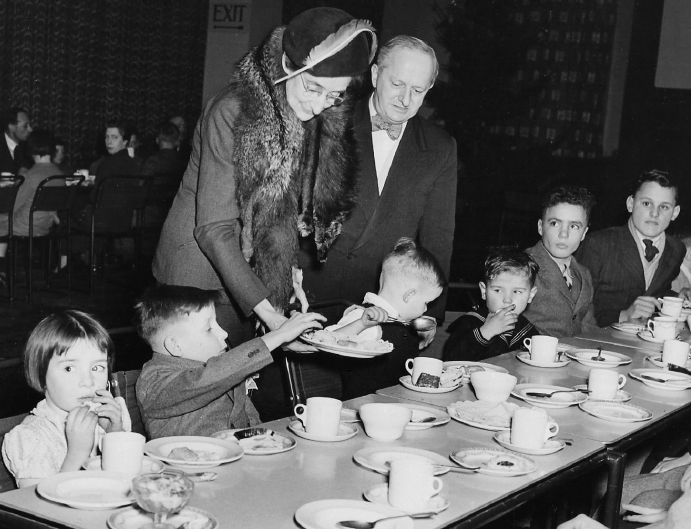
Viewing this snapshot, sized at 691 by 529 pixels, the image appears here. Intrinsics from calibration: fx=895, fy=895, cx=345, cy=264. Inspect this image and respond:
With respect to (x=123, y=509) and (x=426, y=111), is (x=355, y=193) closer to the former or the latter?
(x=123, y=509)

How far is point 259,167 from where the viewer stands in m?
2.47

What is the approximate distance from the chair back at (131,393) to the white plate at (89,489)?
0.65m

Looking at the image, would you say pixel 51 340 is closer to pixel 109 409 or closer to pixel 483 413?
pixel 109 409

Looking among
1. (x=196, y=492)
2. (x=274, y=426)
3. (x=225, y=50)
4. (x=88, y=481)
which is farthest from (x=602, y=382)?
(x=225, y=50)

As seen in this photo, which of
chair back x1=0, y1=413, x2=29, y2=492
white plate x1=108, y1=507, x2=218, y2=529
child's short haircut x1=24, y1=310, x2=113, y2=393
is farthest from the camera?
child's short haircut x1=24, y1=310, x2=113, y2=393

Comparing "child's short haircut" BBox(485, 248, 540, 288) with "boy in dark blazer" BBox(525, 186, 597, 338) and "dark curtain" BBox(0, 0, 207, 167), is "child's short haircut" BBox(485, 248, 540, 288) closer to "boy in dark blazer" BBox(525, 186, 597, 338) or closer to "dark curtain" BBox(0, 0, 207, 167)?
"boy in dark blazer" BBox(525, 186, 597, 338)

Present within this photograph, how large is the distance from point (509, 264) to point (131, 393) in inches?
61.3

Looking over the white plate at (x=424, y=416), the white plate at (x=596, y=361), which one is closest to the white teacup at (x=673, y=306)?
the white plate at (x=596, y=361)

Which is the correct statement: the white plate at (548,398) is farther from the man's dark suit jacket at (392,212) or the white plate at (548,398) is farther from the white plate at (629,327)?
the white plate at (629,327)

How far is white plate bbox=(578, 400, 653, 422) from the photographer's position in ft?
7.33

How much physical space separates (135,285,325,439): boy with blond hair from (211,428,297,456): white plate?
0.74 ft

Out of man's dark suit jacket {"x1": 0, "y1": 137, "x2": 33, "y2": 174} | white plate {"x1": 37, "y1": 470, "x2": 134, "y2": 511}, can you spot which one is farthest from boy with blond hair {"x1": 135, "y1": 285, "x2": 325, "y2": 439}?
man's dark suit jacket {"x1": 0, "y1": 137, "x2": 33, "y2": 174}

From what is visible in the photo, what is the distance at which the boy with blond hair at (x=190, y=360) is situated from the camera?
81.4 inches

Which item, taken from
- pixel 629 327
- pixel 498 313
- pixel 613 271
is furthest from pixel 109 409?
pixel 613 271
